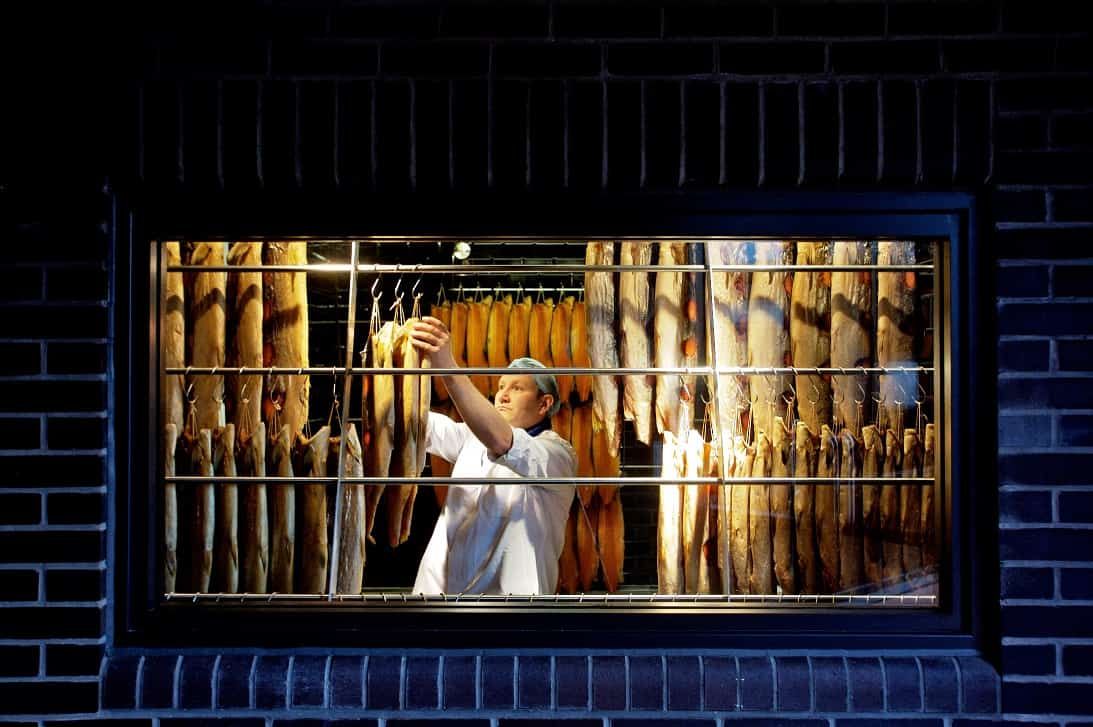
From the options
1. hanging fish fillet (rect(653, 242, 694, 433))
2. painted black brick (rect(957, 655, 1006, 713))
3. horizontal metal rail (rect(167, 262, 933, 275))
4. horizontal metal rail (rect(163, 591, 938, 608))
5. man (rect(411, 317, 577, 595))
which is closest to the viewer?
painted black brick (rect(957, 655, 1006, 713))

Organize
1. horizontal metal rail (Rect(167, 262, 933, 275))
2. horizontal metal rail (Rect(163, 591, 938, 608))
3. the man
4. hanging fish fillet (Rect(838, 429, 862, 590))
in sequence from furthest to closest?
the man → hanging fish fillet (Rect(838, 429, 862, 590)) → horizontal metal rail (Rect(167, 262, 933, 275)) → horizontal metal rail (Rect(163, 591, 938, 608))

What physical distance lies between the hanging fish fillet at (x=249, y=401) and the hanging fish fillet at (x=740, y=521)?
63.6 inches

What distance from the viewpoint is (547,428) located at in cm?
354

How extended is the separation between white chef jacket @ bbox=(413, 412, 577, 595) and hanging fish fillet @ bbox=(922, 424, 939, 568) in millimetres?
1272

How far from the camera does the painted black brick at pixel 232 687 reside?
234 centimetres

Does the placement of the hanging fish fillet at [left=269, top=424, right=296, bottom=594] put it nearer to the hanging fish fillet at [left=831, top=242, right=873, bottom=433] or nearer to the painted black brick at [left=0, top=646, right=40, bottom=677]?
the painted black brick at [left=0, top=646, right=40, bottom=677]

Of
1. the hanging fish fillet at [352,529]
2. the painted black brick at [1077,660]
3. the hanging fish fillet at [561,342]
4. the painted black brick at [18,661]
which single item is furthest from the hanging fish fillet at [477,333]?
the painted black brick at [1077,660]

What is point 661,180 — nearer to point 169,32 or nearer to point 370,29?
point 370,29

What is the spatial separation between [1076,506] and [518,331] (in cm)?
201

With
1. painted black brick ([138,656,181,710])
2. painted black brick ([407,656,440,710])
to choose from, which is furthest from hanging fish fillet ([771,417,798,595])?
painted black brick ([138,656,181,710])

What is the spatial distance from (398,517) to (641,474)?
1556 millimetres

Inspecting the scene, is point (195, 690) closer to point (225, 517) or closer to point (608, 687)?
point (225, 517)

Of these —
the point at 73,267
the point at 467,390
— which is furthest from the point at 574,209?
the point at 73,267

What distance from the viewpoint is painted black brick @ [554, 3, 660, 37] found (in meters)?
2.38
